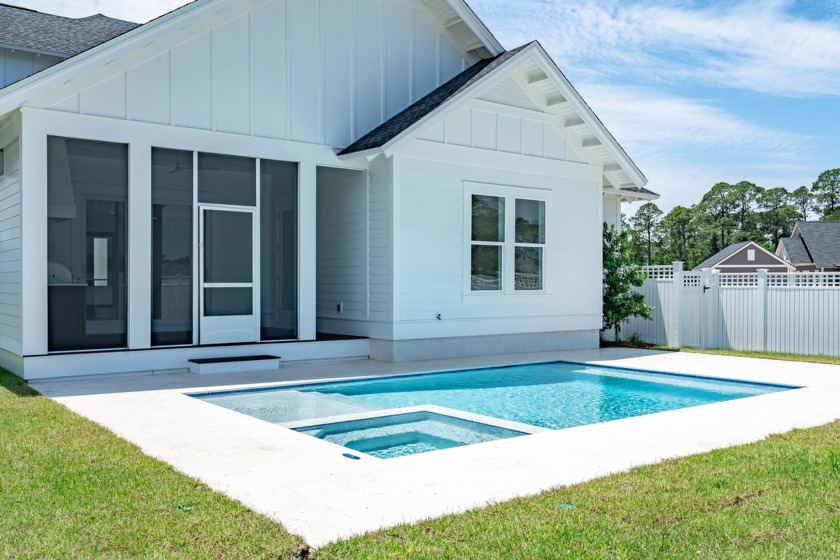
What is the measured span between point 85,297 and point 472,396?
535 centimetres

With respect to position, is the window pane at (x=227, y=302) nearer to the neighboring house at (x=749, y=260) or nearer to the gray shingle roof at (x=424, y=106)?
the gray shingle roof at (x=424, y=106)

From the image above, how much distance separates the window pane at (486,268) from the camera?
13.3 meters

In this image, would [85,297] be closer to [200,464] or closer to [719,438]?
[200,464]

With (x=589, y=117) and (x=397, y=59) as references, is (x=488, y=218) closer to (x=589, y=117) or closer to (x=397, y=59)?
(x=589, y=117)

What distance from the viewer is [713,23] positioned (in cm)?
1867

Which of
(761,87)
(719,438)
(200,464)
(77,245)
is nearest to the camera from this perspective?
(200,464)

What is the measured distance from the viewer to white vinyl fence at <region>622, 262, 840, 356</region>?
45.8 ft

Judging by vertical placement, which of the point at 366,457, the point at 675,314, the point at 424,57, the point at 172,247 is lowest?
the point at 366,457

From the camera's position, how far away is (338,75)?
1255 centimetres

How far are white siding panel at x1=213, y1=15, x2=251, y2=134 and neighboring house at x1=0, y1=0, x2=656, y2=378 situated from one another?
31 millimetres

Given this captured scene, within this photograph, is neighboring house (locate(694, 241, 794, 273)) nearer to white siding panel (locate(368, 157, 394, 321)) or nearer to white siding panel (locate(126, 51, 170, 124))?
white siding panel (locate(368, 157, 394, 321))

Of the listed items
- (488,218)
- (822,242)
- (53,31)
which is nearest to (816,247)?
(822,242)

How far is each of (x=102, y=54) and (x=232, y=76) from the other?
2.03m

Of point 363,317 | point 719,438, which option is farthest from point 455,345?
point 719,438
